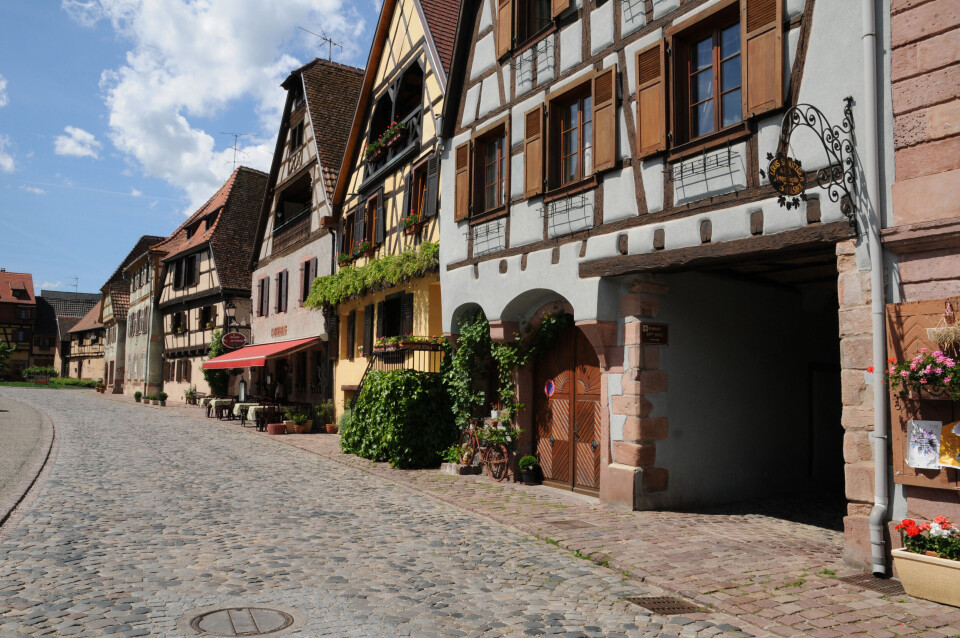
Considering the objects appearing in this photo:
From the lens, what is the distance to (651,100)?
356 inches

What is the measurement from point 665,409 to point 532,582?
158 inches

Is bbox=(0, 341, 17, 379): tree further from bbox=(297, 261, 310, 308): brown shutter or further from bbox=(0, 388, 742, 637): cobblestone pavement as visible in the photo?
bbox=(0, 388, 742, 637): cobblestone pavement

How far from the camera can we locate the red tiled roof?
15.9m

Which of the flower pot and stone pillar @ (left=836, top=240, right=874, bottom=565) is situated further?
stone pillar @ (left=836, top=240, right=874, bottom=565)

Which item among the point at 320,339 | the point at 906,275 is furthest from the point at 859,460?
the point at 320,339

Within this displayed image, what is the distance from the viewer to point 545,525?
851 centimetres

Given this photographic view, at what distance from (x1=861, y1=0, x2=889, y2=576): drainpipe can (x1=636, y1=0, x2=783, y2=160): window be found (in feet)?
3.06

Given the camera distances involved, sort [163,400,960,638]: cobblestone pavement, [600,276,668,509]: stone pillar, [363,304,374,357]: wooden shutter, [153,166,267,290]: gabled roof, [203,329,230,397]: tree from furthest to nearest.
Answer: [153,166,267,290]: gabled roof, [203,329,230,397]: tree, [363,304,374,357]: wooden shutter, [600,276,668,509]: stone pillar, [163,400,960,638]: cobblestone pavement

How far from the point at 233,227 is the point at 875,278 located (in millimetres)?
30663

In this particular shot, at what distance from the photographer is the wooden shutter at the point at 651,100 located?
8.84 meters

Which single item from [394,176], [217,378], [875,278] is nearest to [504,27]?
[394,176]

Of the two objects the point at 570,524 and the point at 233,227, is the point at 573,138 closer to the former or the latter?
the point at 570,524

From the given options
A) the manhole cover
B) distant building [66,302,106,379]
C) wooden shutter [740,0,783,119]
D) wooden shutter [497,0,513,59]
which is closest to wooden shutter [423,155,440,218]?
wooden shutter [497,0,513,59]

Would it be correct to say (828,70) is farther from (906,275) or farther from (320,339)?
(320,339)
